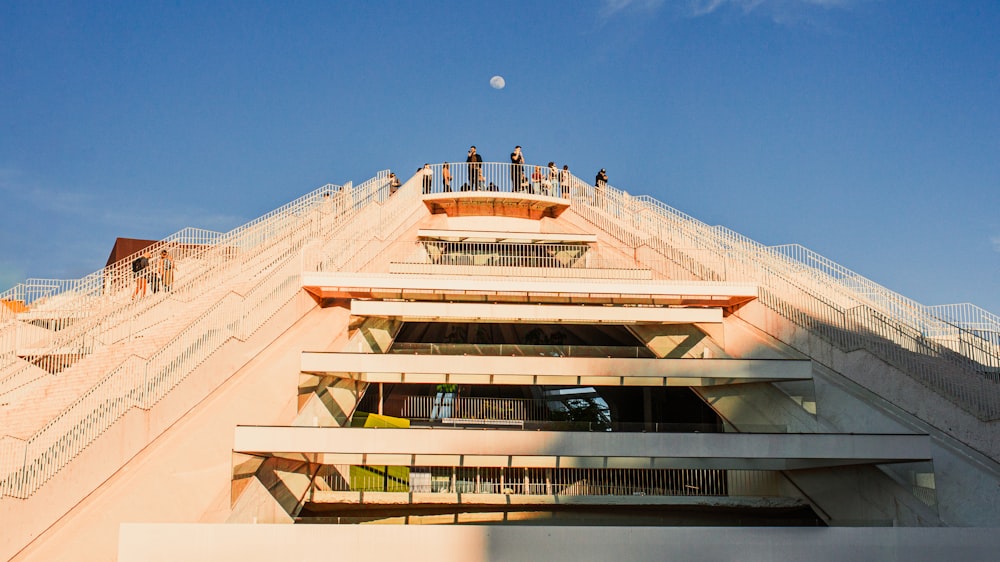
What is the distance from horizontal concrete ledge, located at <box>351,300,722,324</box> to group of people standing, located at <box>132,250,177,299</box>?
5719 mm

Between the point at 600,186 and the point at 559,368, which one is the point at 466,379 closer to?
the point at 559,368

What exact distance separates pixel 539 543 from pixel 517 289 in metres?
11.2

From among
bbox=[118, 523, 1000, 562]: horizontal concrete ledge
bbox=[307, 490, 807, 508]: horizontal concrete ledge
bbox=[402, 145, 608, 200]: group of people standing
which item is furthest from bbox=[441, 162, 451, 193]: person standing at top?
bbox=[118, 523, 1000, 562]: horizontal concrete ledge

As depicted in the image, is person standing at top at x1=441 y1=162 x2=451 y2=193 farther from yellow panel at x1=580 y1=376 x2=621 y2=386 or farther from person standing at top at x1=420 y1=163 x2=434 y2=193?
yellow panel at x1=580 y1=376 x2=621 y2=386

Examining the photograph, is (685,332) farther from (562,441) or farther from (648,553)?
(648,553)

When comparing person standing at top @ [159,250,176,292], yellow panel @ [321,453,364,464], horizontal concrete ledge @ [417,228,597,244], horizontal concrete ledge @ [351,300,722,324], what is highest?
horizontal concrete ledge @ [417,228,597,244]

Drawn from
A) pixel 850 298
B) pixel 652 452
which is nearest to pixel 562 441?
pixel 652 452

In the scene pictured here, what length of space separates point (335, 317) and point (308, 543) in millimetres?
11558

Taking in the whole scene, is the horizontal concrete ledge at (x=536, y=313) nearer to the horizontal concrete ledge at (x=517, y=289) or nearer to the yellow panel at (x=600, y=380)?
the horizontal concrete ledge at (x=517, y=289)

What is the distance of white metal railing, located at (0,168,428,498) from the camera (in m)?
15.3

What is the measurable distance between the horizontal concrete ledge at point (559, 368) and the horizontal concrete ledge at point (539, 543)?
759 cm

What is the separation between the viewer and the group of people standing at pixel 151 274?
82.2 feet

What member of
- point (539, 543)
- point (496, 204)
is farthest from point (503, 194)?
point (539, 543)

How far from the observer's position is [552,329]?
127ft
